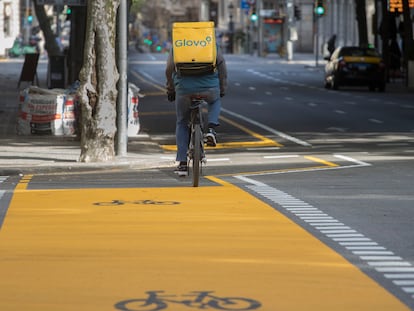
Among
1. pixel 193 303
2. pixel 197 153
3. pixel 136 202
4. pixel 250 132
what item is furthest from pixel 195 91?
pixel 250 132

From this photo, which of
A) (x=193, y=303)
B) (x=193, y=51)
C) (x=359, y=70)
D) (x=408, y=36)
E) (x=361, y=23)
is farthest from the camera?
(x=361, y=23)

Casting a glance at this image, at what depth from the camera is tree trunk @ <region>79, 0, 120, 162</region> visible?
66.5 feet

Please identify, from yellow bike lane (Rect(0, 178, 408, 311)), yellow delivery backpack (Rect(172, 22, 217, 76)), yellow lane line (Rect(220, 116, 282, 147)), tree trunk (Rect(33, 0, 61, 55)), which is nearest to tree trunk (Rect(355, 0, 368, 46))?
tree trunk (Rect(33, 0, 61, 55))

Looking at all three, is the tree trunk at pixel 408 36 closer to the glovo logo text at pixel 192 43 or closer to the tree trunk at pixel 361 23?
the tree trunk at pixel 361 23

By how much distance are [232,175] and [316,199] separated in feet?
12.7

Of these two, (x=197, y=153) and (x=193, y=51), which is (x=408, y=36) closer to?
(x=193, y=51)

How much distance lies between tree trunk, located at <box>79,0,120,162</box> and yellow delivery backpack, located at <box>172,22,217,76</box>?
11.6 feet

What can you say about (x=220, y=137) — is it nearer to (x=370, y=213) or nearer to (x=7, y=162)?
(x=7, y=162)

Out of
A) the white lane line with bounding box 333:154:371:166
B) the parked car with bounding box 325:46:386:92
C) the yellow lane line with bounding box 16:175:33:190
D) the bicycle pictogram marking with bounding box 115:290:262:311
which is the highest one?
the bicycle pictogram marking with bounding box 115:290:262:311

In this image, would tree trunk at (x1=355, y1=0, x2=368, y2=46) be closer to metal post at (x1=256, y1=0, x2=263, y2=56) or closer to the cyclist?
the cyclist

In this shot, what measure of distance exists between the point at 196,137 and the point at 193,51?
1030 mm

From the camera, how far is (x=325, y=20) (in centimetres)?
12575

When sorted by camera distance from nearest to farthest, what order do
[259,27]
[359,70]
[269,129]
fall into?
[269,129]
[359,70]
[259,27]

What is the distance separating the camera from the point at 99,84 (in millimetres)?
20438
